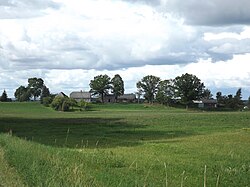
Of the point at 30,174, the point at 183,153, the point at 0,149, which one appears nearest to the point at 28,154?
the point at 0,149

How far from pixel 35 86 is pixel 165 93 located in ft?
197

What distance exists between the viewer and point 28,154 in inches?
653

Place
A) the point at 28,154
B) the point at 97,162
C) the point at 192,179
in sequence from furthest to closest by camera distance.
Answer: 1. the point at 97,162
2. the point at 28,154
3. the point at 192,179

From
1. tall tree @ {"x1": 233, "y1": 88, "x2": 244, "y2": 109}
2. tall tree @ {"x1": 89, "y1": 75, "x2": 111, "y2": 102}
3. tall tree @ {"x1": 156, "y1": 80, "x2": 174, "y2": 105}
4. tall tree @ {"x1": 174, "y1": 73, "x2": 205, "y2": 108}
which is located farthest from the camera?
tall tree @ {"x1": 89, "y1": 75, "x2": 111, "y2": 102}

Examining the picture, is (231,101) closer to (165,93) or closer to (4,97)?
(165,93)

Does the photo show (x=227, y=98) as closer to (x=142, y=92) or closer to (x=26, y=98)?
(x=142, y=92)

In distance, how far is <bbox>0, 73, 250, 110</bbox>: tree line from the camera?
15988 cm

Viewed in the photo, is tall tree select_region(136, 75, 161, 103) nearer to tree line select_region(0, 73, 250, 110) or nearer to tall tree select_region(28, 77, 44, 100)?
tree line select_region(0, 73, 250, 110)

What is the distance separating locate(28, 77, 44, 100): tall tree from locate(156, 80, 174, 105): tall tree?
2103 inches

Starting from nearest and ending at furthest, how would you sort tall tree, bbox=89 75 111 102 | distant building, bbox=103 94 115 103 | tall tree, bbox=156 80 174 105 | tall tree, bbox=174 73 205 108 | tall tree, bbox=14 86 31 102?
tall tree, bbox=174 73 205 108 < tall tree, bbox=156 80 174 105 < tall tree, bbox=89 75 111 102 < distant building, bbox=103 94 115 103 < tall tree, bbox=14 86 31 102

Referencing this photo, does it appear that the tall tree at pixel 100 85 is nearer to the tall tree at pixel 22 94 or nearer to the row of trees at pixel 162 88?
the row of trees at pixel 162 88

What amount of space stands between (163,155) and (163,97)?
470 feet

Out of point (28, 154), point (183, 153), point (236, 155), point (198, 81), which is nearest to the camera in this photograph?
point (28, 154)

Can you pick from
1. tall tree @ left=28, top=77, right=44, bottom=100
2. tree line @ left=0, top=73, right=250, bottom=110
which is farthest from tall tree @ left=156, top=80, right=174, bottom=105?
tall tree @ left=28, top=77, right=44, bottom=100
